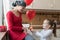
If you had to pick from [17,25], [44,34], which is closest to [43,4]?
[44,34]

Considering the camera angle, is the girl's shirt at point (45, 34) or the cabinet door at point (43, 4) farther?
the cabinet door at point (43, 4)

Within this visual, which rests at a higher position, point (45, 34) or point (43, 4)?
point (43, 4)

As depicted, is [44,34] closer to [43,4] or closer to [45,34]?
[45,34]

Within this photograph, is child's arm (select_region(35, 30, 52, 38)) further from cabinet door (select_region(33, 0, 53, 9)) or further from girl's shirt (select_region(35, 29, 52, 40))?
cabinet door (select_region(33, 0, 53, 9))

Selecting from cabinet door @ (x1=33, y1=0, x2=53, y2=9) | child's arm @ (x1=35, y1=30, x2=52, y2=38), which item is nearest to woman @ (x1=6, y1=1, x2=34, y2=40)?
child's arm @ (x1=35, y1=30, x2=52, y2=38)

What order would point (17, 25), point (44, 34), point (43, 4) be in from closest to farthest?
point (17, 25)
point (44, 34)
point (43, 4)

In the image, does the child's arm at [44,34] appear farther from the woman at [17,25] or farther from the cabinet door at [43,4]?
the cabinet door at [43,4]

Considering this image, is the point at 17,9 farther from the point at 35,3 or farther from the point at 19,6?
the point at 35,3

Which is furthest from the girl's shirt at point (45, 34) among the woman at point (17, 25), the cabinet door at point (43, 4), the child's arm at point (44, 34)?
the cabinet door at point (43, 4)

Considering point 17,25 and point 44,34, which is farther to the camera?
point 44,34

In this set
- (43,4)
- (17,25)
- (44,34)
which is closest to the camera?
(17,25)

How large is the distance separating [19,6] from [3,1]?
654 mm

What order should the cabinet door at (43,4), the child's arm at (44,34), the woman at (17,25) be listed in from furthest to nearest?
the cabinet door at (43,4)
the child's arm at (44,34)
the woman at (17,25)

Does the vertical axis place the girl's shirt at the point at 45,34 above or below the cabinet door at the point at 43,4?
below
